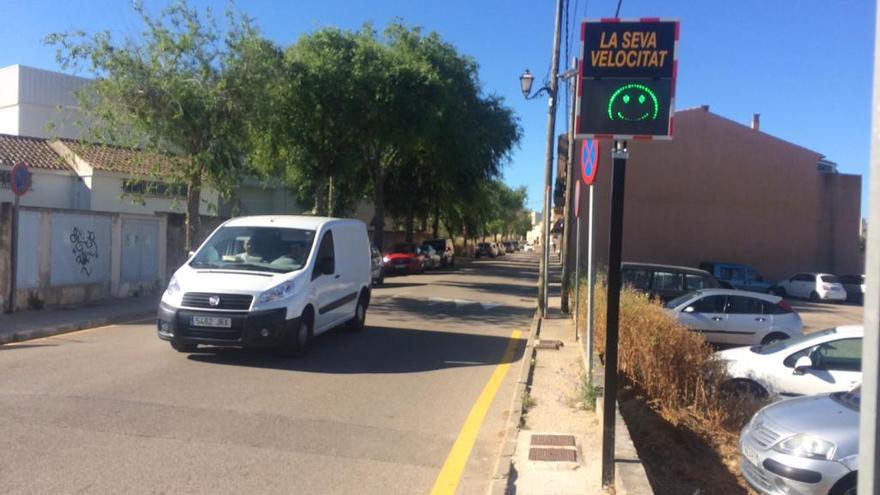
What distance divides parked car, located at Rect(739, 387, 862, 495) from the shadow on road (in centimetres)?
485

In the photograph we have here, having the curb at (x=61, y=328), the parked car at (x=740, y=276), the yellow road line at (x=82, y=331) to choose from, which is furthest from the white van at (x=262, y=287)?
the parked car at (x=740, y=276)

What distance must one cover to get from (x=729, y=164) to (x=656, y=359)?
35355mm

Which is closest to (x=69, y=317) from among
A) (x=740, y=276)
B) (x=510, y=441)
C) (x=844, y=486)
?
(x=510, y=441)

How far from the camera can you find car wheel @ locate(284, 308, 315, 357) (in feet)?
31.9

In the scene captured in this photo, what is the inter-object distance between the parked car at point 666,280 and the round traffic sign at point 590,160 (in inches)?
418

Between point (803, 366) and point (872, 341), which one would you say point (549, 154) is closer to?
point (803, 366)

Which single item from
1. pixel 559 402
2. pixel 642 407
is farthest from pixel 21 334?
pixel 642 407

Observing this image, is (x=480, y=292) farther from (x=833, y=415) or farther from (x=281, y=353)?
(x=833, y=415)

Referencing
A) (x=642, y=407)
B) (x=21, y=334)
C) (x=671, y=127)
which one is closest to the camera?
(x=671, y=127)

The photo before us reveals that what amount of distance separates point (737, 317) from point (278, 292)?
9.45 m

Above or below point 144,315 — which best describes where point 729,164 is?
above

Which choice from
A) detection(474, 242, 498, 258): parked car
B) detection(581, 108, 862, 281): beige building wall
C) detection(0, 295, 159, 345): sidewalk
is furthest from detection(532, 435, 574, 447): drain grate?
detection(474, 242, 498, 258): parked car

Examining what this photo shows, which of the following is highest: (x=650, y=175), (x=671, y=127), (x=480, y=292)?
(x=650, y=175)

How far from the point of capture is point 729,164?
40219 mm
